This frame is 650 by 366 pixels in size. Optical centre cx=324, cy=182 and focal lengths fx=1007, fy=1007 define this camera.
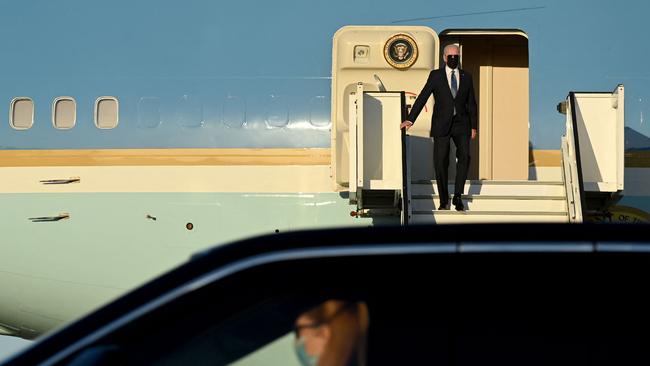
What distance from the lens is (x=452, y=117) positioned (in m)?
9.02

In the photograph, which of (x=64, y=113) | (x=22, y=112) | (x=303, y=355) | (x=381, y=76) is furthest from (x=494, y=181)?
(x=303, y=355)

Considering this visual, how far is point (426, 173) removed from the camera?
9859 mm

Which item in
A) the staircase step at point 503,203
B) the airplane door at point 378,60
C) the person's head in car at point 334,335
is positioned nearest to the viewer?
the person's head in car at point 334,335

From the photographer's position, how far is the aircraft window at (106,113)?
10.1 metres

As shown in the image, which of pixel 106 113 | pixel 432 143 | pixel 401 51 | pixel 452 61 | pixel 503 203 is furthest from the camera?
pixel 106 113

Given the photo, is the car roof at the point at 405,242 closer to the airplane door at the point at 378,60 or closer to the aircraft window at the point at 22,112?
the airplane door at the point at 378,60

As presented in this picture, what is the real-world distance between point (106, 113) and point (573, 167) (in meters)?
4.62

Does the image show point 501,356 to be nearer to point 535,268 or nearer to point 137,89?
point 535,268

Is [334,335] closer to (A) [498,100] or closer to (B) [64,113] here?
(A) [498,100]

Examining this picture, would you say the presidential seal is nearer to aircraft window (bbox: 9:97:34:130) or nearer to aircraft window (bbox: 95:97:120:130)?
aircraft window (bbox: 95:97:120:130)

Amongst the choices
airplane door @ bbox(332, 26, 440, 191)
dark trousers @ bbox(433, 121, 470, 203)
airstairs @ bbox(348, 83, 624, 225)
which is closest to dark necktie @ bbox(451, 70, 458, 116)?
dark trousers @ bbox(433, 121, 470, 203)

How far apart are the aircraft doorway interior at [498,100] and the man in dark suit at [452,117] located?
844 millimetres

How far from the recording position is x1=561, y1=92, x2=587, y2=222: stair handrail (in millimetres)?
8804

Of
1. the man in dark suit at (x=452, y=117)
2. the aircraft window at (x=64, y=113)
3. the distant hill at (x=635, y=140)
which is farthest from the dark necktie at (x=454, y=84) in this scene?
the aircraft window at (x=64, y=113)
